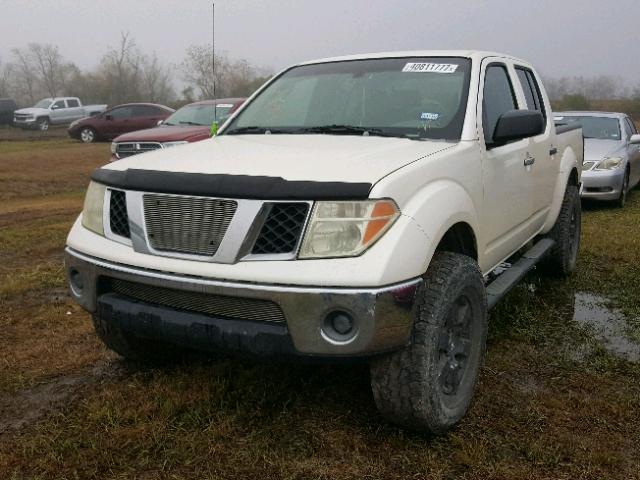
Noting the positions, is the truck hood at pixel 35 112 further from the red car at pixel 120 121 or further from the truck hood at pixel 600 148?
the truck hood at pixel 600 148

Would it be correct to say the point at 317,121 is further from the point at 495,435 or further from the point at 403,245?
the point at 495,435

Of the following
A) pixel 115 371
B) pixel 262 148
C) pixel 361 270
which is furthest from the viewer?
pixel 115 371

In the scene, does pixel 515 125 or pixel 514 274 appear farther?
pixel 514 274

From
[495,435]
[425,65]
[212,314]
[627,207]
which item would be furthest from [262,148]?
[627,207]

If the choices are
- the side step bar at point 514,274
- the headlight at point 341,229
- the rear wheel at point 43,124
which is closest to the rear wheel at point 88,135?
the rear wheel at point 43,124

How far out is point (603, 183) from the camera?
874cm

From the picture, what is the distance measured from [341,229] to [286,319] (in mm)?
396

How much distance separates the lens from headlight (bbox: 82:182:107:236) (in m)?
2.83

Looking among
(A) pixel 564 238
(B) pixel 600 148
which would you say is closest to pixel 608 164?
(B) pixel 600 148

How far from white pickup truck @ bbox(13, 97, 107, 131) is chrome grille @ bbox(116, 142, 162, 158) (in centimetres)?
2071

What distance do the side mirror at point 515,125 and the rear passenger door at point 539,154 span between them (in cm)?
77

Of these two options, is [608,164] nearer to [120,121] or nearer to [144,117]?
[144,117]

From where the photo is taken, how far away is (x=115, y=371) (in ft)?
11.3

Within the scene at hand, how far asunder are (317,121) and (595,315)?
2.50 meters
